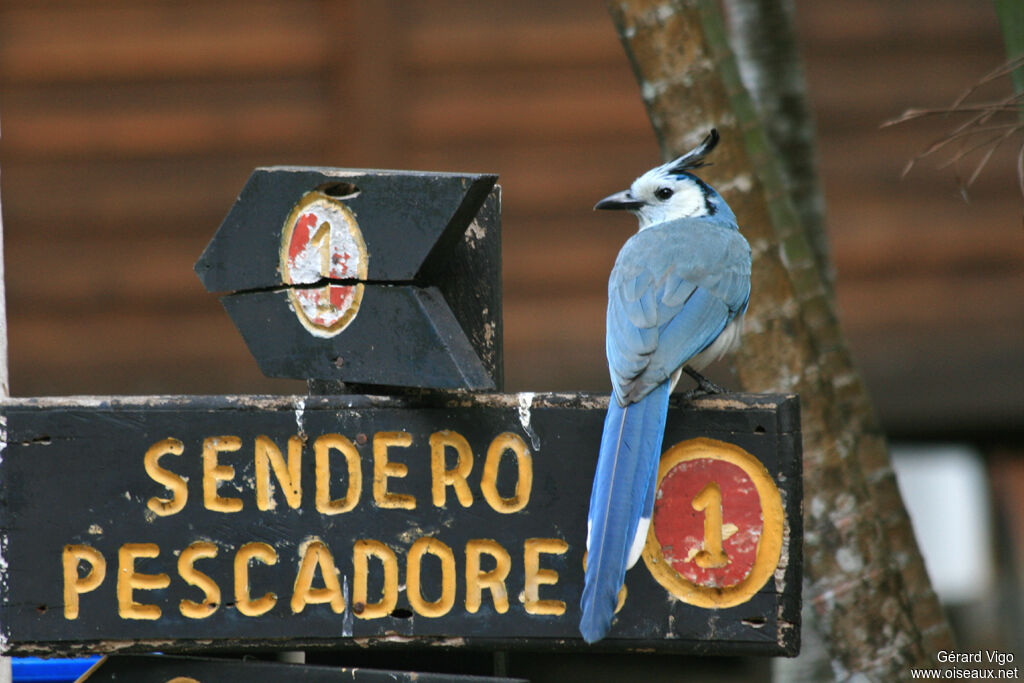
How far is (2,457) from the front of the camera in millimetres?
1763

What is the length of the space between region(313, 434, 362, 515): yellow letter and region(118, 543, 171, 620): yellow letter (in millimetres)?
245

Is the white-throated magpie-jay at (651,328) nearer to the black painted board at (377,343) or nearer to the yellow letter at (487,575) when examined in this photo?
the yellow letter at (487,575)

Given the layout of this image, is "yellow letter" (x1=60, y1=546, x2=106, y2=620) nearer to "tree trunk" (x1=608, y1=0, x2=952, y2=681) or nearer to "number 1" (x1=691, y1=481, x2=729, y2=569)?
"number 1" (x1=691, y1=481, x2=729, y2=569)

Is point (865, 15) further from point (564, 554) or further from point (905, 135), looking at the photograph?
point (564, 554)

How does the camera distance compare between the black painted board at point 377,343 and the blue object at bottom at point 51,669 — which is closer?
the black painted board at point 377,343

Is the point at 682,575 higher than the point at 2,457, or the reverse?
the point at 2,457

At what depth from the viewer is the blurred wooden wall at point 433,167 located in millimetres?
5340

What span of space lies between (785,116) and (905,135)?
241cm

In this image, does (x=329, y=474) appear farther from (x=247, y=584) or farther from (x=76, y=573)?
(x=76, y=573)

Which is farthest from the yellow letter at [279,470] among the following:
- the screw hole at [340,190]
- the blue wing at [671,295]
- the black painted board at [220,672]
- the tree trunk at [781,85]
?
the tree trunk at [781,85]

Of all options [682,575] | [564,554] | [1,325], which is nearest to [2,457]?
[1,325]

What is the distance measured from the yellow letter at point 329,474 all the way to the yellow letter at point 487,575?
7.2 inches

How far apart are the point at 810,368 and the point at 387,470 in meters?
1.09

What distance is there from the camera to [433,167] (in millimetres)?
5316
